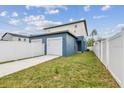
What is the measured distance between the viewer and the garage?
1565 centimetres

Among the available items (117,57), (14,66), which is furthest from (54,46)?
(117,57)

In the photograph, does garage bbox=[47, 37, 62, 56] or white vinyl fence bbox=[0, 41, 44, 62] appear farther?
garage bbox=[47, 37, 62, 56]

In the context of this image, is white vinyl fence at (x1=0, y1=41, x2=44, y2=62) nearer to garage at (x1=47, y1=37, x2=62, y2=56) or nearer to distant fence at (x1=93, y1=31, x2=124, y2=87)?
garage at (x1=47, y1=37, x2=62, y2=56)

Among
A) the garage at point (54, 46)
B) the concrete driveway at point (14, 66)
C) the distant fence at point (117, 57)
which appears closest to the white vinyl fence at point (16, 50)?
the concrete driveway at point (14, 66)

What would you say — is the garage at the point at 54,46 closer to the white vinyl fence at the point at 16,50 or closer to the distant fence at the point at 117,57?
the white vinyl fence at the point at 16,50

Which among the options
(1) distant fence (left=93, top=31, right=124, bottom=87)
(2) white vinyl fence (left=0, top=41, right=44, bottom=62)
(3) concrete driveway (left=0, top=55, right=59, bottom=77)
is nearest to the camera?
(1) distant fence (left=93, top=31, right=124, bottom=87)

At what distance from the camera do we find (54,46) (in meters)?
16.2

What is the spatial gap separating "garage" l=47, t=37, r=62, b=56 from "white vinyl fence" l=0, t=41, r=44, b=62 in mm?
1766

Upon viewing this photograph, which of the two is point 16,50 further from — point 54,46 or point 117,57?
point 117,57

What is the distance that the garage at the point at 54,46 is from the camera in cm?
1565

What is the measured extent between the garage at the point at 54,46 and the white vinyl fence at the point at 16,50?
5.79 feet

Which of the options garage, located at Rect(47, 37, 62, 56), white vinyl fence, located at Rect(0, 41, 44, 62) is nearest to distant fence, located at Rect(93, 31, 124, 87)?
white vinyl fence, located at Rect(0, 41, 44, 62)
